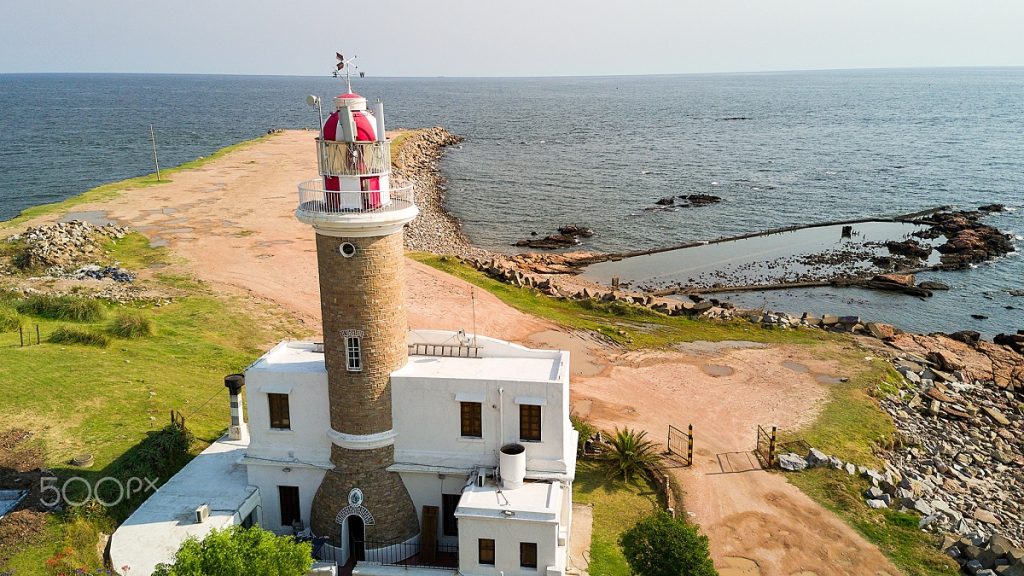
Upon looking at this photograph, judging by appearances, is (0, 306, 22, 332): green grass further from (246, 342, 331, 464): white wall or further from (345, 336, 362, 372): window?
(345, 336, 362, 372): window

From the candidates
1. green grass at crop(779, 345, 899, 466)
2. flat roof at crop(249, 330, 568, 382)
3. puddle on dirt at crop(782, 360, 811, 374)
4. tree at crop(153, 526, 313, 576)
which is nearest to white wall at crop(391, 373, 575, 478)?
flat roof at crop(249, 330, 568, 382)

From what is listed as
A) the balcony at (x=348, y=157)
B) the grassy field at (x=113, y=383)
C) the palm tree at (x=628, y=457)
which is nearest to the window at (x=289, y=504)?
the grassy field at (x=113, y=383)

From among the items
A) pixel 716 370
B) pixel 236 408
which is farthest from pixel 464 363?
pixel 716 370

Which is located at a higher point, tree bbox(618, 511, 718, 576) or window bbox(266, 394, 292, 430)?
window bbox(266, 394, 292, 430)

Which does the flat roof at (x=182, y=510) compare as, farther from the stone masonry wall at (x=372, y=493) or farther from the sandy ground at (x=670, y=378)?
the sandy ground at (x=670, y=378)

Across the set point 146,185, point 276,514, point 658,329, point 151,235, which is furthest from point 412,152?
point 276,514

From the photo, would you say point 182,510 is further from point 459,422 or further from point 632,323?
point 632,323

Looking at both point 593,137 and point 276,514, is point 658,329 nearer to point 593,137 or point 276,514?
point 276,514
